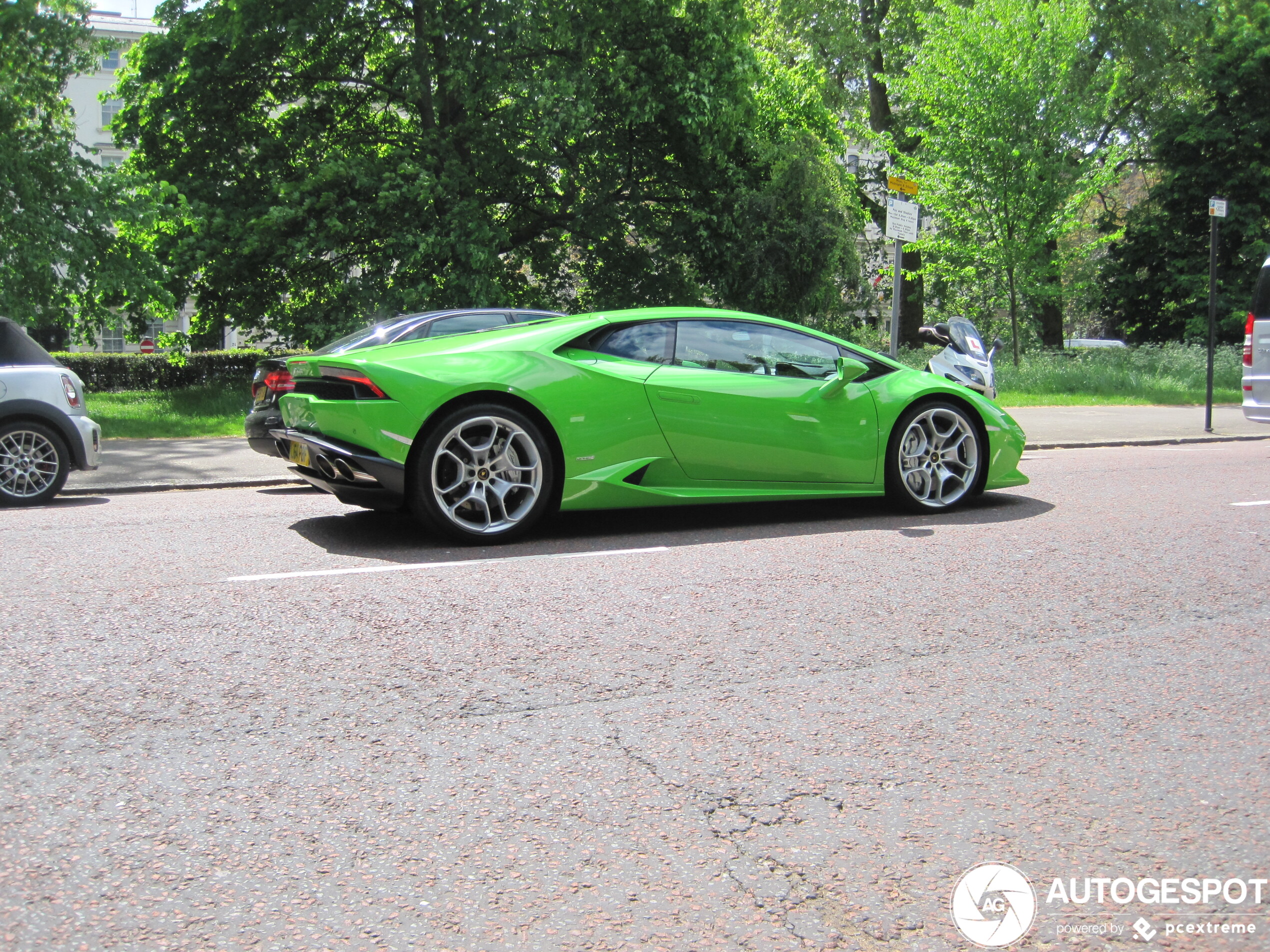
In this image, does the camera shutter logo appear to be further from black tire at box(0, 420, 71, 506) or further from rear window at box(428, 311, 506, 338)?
rear window at box(428, 311, 506, 338)

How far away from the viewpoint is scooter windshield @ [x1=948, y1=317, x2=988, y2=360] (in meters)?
11.5

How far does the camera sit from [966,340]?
11.6m

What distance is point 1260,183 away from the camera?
1345 inches

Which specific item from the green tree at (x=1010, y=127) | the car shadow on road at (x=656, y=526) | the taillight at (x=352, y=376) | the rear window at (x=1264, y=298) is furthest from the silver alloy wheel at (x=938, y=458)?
Result: the green tree at (x=1010, y=127)

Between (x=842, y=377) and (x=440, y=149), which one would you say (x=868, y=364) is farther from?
(x=440, y=149)

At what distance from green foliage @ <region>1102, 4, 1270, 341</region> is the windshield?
2900 cm

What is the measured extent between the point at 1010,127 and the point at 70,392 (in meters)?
21.6

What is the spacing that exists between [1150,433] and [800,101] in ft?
49.0

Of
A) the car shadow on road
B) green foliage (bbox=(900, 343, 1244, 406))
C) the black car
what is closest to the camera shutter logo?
the car shadow on road

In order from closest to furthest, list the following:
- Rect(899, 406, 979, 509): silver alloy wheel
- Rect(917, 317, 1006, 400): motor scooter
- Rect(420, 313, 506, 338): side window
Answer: Rect(899, 406, 979, 509): silver alloy wheel → Rect(420, 313, 506, 338): side window → Rect(917, 317, 1006, 400): motor scooter

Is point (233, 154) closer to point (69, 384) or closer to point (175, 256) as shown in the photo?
point (175, 256)

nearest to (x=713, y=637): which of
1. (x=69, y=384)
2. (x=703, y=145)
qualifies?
(x=69, y=384)

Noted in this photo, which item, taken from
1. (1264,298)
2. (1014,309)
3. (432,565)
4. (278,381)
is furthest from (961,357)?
(1014,309)

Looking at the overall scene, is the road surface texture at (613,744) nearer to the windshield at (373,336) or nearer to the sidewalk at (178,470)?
the sidewalk at (178,470)
